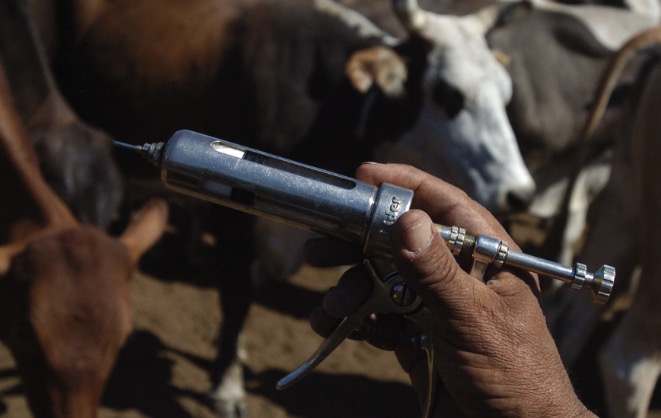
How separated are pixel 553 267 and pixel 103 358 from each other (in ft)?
5.69

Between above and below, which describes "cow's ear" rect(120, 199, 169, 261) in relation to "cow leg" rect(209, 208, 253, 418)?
above

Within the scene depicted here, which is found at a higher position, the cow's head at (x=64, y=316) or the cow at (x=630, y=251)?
the cow's head at (x=64, y=316)

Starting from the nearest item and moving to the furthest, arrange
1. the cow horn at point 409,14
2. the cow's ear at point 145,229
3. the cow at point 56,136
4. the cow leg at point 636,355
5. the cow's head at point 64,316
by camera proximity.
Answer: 1. the cow's head at point 64,316
2. the cow's ear at point 145,229
3. the cow at point 56,136
4. the cow leg at point 636,355
5. the cow horn at point 409,14

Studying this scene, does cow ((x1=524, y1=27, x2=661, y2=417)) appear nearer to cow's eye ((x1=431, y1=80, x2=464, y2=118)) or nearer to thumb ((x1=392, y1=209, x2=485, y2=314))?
cow's eye ((x1=431, y1=80, x2=464, y2=118))

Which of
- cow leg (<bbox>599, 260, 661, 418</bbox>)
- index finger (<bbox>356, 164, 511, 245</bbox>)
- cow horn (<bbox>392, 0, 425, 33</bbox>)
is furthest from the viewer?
cow horn (<bbox>392, 0, 425, 33</bbox>)

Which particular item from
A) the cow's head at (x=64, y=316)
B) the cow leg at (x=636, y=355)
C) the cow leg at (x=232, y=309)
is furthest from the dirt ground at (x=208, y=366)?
the cow's head at (x=64, y=316)

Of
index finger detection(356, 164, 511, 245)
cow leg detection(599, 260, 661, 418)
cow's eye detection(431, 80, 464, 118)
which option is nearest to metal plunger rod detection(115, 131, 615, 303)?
index finger detection(356, 164, 511, 245)

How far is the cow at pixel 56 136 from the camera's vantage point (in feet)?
10.1

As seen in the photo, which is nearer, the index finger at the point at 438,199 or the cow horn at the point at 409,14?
the index finger at the point at 438,199

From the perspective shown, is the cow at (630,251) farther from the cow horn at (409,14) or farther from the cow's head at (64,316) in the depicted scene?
the cow's head at (64,316)

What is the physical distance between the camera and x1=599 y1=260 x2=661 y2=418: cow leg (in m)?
3.25

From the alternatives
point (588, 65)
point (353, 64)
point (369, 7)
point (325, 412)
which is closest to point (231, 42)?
point (353, 64)

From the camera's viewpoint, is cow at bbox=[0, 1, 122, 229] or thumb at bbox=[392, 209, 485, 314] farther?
cow at bbox=[0, 1, 122, 229]

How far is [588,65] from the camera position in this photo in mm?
4746
